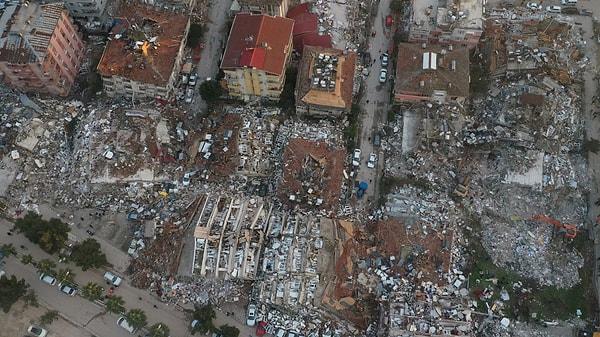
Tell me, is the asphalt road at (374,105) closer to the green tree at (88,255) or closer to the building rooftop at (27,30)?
the green tree at (88,255)

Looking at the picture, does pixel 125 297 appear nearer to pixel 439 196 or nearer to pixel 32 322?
pixel 32 322

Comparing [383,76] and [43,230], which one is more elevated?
[383,76]

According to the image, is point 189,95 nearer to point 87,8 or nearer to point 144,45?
point 144,45

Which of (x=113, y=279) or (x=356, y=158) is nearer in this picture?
(x=113, y=279)

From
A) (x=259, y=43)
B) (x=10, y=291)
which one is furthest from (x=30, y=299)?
(x=259, y=43)

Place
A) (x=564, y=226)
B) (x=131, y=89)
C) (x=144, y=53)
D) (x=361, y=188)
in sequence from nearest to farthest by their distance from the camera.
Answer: (x=564, y=226), (x=361, y=188), (x=144, y=53), (x=131, y=89)

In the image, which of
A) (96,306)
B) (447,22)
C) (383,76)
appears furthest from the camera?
(383,76)

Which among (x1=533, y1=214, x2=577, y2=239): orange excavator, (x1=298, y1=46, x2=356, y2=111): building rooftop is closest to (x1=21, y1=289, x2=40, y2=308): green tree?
(x1=298, y1=46, x2=356, y2=111): building rooftop

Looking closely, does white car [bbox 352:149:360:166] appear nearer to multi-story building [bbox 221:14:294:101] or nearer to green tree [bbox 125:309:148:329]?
multi-story building [bbox 221:14:294:101]
